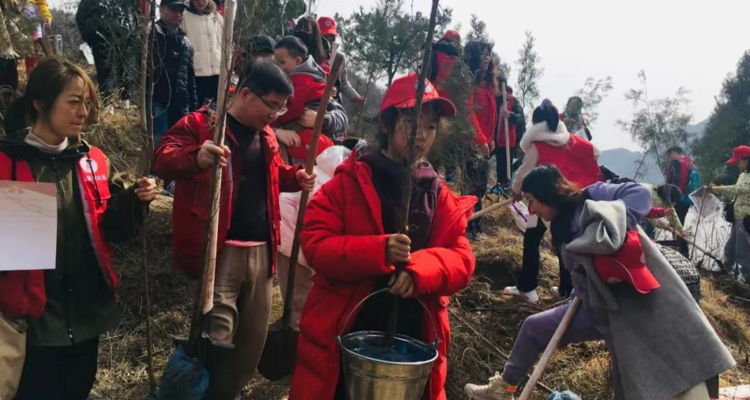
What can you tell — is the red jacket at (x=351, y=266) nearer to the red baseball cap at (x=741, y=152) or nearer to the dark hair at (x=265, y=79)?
the dark hair at (x=265, y=79)

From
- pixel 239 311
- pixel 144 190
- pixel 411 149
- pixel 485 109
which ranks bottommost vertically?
pixel 239 311

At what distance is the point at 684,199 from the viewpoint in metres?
10.3

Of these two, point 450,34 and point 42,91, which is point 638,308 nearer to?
point 42,91

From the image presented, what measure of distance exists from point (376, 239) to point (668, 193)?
698cm

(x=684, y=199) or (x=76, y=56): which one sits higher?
(x=76, y=56)

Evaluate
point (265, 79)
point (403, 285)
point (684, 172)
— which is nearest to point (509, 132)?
point (684, 172)

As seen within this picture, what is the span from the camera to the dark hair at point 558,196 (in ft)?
11.7

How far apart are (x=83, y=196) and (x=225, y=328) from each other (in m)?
0.95

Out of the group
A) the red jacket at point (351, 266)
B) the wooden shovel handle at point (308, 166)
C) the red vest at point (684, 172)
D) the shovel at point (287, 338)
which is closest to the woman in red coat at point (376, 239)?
the red jacket at point (351, 266)

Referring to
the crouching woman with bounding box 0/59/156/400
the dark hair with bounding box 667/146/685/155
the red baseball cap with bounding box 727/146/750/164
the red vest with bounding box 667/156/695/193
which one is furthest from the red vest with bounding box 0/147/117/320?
the red vest with bounding box 667/156/695/193

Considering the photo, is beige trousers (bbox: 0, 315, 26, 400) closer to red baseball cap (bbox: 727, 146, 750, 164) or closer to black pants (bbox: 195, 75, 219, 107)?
black pants (bbox: 195, 75, 219, 107)

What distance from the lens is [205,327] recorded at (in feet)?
8.45

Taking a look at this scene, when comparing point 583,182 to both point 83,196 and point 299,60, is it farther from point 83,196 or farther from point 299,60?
point 83,196

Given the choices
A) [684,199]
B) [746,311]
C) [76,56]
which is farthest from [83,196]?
[684,199]
